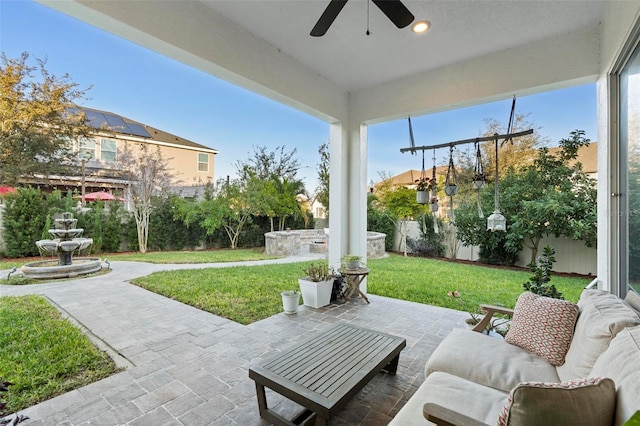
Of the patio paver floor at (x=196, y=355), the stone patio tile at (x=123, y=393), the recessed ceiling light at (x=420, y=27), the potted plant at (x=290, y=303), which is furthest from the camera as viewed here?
the potted plant at (x=290, y=303)

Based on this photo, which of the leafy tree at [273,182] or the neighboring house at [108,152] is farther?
the leafy tree at [273,182]

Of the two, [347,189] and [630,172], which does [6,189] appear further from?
[630,172]

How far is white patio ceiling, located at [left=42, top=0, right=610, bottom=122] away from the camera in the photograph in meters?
2.56

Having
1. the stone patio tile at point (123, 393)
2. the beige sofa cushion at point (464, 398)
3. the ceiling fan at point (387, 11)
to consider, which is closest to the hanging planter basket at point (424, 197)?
the ceiling fan at point (387, 11)

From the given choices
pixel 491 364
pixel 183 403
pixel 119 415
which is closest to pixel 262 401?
pixel 183 403

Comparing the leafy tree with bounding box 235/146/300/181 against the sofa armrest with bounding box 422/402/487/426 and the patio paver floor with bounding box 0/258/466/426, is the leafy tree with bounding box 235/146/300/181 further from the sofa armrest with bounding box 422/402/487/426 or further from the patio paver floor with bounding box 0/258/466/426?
the sofa armrest with bounding box 422/402/487/426

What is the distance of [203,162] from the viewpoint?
12.8m

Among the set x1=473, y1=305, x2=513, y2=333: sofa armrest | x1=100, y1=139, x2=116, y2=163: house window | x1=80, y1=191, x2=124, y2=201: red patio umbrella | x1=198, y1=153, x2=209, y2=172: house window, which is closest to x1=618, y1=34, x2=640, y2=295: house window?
x1=473, y1=305, x2=513, y2=333: sofa armrest

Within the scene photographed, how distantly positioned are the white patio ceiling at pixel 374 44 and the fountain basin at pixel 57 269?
5.62m

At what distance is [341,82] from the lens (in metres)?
4.33

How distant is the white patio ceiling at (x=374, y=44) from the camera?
8.41 ft

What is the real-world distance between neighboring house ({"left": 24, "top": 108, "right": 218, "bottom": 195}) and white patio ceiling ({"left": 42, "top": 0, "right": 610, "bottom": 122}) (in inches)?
280

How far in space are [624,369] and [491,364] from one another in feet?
2.43

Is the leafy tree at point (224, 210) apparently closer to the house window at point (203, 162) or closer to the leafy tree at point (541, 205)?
the house window at point (203, 162)
